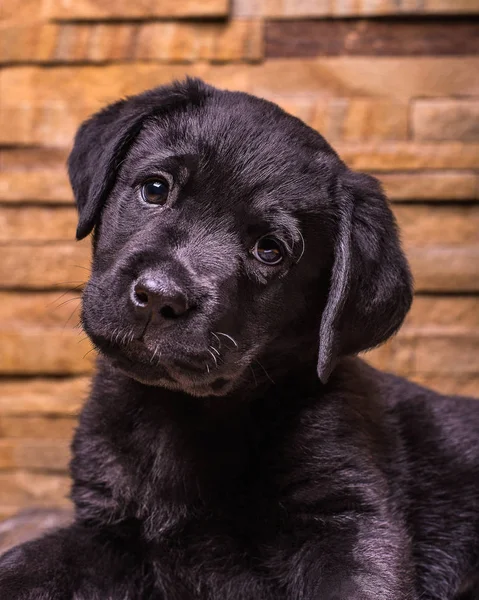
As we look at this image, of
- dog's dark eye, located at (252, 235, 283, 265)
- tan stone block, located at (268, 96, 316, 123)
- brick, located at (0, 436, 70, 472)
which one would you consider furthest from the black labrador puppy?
brick, located at (0, 436, 70, 472)

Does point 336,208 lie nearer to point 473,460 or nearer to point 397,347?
point 473,460

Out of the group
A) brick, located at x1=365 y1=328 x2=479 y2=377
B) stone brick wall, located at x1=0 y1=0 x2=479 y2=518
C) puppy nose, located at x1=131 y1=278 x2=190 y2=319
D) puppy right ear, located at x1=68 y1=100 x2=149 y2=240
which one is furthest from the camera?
brick, located at x1=365 y1=328 x2=479 y2=377

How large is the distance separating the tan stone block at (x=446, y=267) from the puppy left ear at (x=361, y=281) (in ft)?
4.59

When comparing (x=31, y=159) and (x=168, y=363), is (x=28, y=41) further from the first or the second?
(x=168, y=363)

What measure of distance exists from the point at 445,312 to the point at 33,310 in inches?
71.8

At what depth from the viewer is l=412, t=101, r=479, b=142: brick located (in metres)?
3.53

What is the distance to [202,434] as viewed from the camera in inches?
88.5

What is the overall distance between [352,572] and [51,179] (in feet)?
7.61

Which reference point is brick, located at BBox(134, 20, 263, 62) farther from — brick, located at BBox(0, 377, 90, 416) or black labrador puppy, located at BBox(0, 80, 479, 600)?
brick, located at BBox(0, 377, 90, 416)

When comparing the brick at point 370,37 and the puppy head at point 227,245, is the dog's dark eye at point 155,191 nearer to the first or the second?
the puppy head at point 227,245

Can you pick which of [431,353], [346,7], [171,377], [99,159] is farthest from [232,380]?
[346,7]

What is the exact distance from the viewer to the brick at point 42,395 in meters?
3.85

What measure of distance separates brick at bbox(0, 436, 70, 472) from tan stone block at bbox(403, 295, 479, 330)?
5.43 feet

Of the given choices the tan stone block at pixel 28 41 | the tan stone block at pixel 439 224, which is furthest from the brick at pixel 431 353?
the tan stone block at pixel 28 41
